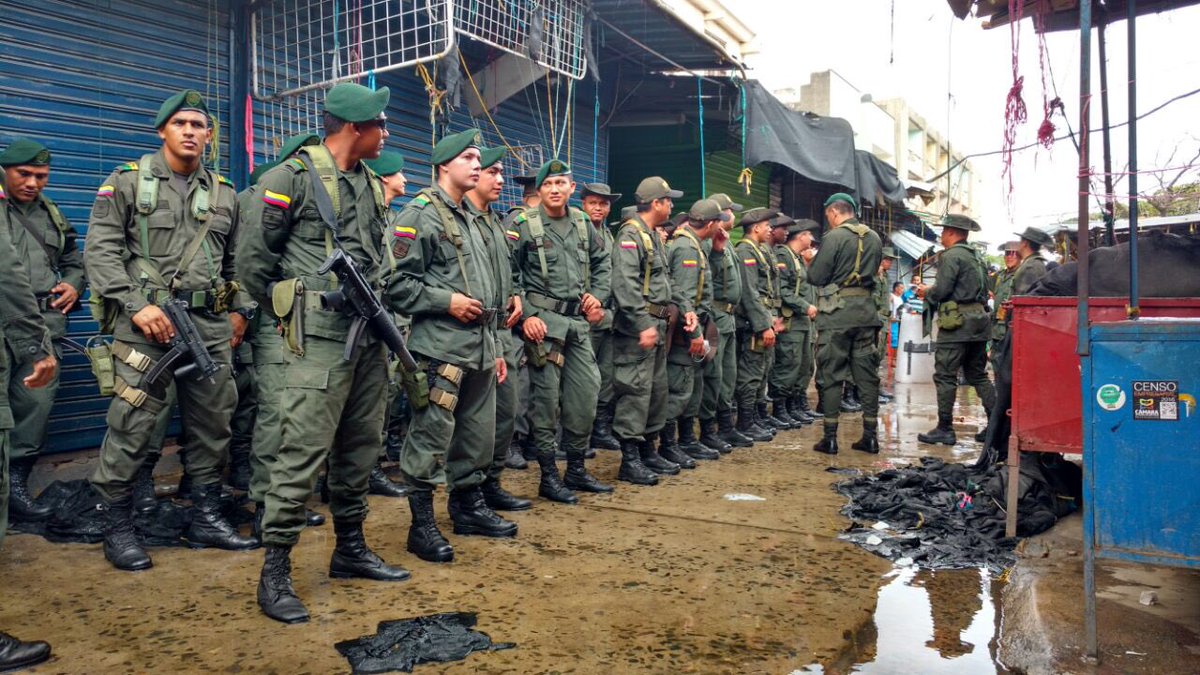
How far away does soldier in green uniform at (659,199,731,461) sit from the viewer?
6.31 meters

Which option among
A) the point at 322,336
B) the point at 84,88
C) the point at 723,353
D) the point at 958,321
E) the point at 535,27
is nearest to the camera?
the point at 322,336

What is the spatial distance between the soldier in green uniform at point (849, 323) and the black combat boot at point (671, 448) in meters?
1.37

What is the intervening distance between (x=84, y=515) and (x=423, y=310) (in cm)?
217

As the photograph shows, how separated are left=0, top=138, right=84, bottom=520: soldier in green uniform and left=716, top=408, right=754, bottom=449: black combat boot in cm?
489

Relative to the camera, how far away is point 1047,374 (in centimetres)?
427

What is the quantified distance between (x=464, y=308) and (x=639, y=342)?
2.02m

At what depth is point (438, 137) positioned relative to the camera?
7.82m

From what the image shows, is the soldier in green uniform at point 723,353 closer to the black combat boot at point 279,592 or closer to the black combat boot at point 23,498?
the black combat boot at point 279,592

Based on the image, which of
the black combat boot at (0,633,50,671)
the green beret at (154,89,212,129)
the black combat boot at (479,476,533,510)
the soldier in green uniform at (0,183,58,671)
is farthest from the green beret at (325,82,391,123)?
the black combat boot at (479,476,533,510)

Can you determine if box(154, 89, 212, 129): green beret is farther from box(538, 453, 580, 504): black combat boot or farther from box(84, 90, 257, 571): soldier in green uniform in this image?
box(538, 453, 580, 504): black combat boot

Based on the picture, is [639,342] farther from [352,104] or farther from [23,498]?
[23,498]

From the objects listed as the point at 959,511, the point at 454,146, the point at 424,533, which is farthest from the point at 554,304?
the point at 959,511

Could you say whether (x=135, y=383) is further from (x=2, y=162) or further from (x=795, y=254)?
(x=795, y=254)

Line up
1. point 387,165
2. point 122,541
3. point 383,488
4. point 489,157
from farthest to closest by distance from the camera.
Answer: point 387,165 < point 383,488 < point 489,157 < point 122,541
